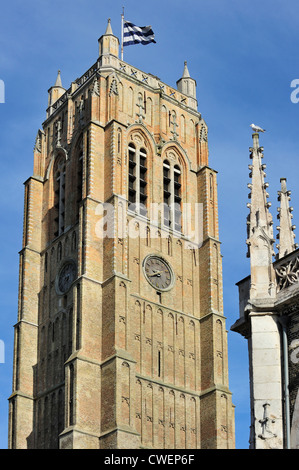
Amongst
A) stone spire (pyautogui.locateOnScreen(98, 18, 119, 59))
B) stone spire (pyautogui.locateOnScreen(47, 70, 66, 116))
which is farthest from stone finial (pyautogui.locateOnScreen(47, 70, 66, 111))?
stone spire (pyautogui.locateOnScreen(98, 18, 119, 59))

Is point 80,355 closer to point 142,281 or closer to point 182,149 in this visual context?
point 142,281

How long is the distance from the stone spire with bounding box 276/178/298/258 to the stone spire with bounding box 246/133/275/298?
34 cm

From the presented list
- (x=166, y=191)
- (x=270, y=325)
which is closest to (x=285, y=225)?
(x=270, y=325)

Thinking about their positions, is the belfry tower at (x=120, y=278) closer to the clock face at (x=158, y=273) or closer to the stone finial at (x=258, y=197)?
the clock face at (x=158, y=273)

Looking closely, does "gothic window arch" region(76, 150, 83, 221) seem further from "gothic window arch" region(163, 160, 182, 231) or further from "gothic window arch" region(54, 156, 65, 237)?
"gothic window arch" region(163, 160, 182, 231)

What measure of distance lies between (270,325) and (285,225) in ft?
8.54

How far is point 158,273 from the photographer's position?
69562 millimetres

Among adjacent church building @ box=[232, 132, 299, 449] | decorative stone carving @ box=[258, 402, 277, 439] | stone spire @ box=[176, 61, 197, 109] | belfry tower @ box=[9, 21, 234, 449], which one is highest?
stone spire @ box=[176, 61, 197, 109]

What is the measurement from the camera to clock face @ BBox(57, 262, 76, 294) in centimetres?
6912

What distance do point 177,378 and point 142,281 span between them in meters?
5.96

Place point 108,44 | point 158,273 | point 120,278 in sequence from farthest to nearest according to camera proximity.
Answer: point 108,44, point 158,273, point 120,278

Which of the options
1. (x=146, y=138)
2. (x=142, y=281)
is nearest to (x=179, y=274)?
(x=142, y=281)

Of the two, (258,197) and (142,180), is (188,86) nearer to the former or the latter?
(142,180)

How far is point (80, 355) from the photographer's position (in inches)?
2483
